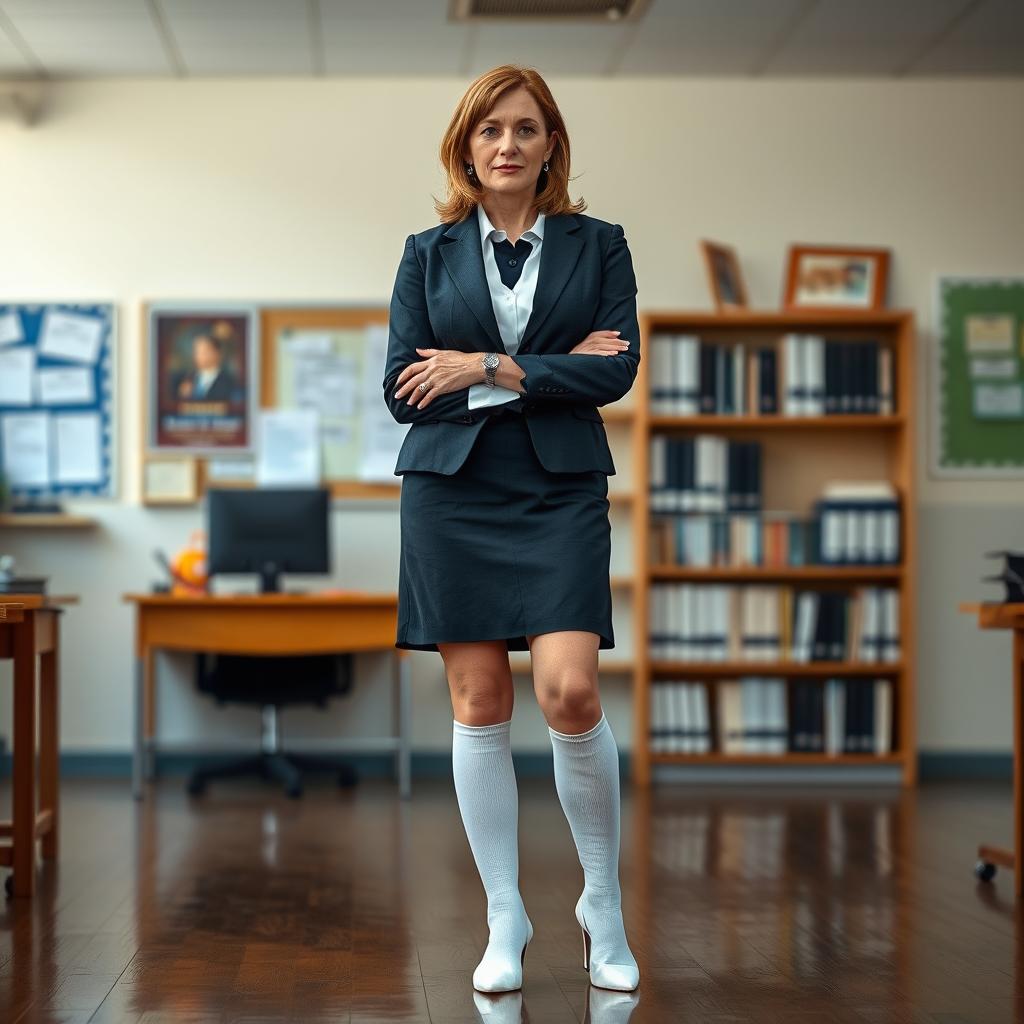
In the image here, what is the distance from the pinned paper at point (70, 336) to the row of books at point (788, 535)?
7.79 feet

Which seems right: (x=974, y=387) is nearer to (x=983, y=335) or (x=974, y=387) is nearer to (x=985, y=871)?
(x=983, y=335)

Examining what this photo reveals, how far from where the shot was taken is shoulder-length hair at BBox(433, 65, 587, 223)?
7.16 ft

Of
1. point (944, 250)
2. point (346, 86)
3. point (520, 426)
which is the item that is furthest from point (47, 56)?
point (520, 426)

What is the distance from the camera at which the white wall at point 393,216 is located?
5742mm

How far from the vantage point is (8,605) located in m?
3.00

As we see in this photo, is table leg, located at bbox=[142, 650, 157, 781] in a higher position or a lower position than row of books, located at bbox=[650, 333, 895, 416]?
lower

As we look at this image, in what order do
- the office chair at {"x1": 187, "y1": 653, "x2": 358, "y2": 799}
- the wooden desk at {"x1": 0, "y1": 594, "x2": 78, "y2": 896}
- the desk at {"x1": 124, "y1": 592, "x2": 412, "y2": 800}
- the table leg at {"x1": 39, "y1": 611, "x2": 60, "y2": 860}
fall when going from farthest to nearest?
the office chair at {"x1": 187, "y1": 653, "x2": 358, "y2": 799} < the desk at {"x1": 124, "y1": 592, "x2": 412, "y2": 800} < the table leg at {"x1": 39, "y1": 611, "x2": 60, "y2": 860} < the wooden desk at {"x1": 0, "y1": 594, "x2": 78, "y2": 896}

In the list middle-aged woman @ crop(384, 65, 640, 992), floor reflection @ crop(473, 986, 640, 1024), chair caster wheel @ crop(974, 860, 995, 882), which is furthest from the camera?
chair caster wheel @ crop(974, 860, 995, 882)

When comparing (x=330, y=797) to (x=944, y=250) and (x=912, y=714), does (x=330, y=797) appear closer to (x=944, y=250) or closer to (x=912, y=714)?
(x=912, y=714)

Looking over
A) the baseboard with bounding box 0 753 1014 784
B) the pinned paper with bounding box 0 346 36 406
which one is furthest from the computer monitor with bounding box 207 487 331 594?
the pinned paper with bounding box 0 346 36 406

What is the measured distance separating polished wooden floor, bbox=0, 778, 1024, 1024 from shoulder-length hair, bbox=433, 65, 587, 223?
48.9 inches

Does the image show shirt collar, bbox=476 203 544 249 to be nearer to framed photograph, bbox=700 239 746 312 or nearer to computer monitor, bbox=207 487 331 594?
computer monitor, bbox=207 487 331 594

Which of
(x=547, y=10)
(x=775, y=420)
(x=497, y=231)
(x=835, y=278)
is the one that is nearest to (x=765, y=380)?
(x=775, y=420)

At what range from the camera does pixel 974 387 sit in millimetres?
5898
